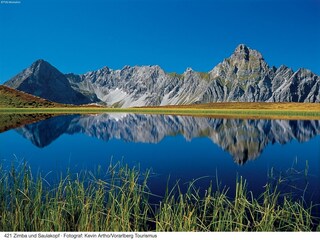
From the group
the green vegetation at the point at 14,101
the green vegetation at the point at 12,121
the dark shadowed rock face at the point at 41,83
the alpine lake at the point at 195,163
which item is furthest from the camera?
the dark shadowed rock face at the point at 41,83

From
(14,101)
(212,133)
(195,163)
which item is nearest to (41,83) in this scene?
(14,101)

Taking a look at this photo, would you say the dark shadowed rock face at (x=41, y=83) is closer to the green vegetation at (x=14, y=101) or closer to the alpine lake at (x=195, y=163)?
the green vegetation at (x=14, y=101)

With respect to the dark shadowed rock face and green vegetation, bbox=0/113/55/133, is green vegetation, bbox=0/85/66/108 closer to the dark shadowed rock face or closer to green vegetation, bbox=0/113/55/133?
green vegetation, bbox=0/113/55/133

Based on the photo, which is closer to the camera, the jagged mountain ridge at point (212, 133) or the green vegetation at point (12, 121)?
the jagged mountain ridge at point (212, 133)

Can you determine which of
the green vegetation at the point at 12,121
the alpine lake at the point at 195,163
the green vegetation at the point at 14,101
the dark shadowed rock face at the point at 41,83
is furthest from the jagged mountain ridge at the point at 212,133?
the dark shadowed rock face at the point at 41,83

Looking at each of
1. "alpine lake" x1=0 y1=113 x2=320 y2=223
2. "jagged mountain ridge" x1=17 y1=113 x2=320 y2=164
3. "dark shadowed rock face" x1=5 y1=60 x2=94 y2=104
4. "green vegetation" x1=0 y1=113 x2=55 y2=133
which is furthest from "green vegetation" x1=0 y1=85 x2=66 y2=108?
"alpine lake" x1=0 y1=113 x2=320 y2=223

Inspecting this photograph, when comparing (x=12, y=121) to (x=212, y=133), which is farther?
(x=12, y=121)

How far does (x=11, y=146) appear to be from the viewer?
16781 mm

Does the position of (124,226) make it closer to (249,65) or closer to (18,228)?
(18,228)

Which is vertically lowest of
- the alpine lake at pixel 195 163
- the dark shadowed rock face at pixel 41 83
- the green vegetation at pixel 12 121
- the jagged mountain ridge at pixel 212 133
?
the alpine lake at pixel 195 163

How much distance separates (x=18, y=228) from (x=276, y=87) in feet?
530

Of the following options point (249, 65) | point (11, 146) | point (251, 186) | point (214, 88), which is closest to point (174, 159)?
point (251, 186)

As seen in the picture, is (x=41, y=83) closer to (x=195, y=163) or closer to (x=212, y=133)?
(x=212, y=133)

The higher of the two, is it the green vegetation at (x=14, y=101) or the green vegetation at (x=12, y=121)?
the green vegetation at (x=14, y=101)
